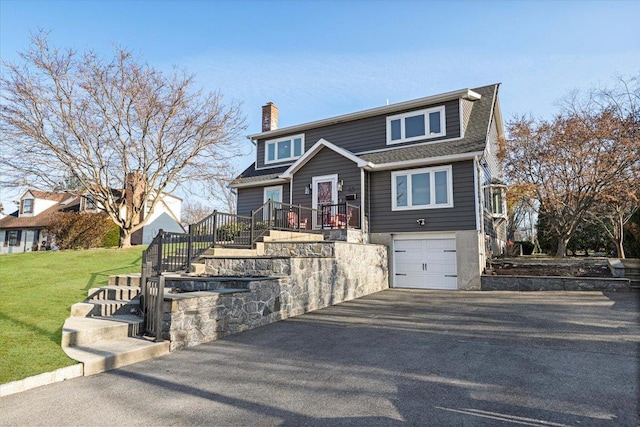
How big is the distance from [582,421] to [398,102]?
498 inches

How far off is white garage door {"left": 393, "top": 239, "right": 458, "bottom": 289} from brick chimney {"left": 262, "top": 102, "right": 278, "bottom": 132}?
9.32 metres

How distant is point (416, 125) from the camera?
13.9 meters

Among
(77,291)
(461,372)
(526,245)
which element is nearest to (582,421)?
(461,372)

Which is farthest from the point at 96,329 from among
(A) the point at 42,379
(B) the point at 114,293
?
(B) the point at 114,293

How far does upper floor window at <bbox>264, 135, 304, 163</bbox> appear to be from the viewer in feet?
54.6

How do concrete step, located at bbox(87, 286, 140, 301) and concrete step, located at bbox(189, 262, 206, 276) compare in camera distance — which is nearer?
concrete step, located at bbox(87, 286, 140, 301)

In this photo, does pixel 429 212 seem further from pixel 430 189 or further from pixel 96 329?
pixel 96 329

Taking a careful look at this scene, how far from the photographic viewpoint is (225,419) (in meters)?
3.08

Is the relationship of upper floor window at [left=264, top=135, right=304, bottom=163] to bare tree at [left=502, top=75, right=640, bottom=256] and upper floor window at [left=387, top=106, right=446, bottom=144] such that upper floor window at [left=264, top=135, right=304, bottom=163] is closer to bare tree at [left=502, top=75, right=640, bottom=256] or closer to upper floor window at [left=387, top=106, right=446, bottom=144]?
upper floor window at [left=387, top=106, right=446, bottom=144]

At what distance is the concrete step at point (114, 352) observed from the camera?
173 inches

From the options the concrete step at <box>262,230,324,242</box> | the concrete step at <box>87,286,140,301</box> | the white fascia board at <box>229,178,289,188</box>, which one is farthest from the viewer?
the white fascia board at <box>229,178,289,188</box>

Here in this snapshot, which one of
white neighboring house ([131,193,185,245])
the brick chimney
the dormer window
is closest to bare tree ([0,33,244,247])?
the brick chimney

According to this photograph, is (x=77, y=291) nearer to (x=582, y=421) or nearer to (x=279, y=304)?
(x=279, y=304)

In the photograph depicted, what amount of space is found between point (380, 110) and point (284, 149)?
17.1 feet
